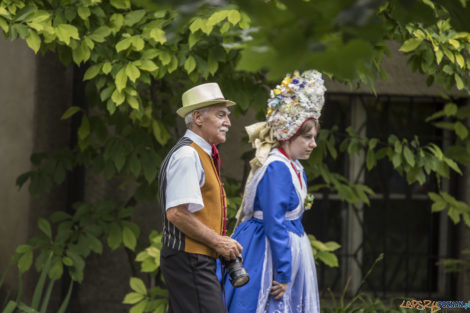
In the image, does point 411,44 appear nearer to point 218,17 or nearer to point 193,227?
point 218,17

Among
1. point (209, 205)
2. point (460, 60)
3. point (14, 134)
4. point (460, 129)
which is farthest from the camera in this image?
point (14, 134)

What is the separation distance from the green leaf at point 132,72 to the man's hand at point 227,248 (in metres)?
1.11

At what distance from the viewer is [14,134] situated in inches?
201

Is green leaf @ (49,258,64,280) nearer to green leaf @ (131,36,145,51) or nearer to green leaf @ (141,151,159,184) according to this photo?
green leaf @ (141,151,159,184)

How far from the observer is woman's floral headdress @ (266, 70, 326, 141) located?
3635mm

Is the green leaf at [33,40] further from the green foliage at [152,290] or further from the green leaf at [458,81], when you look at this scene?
the green leaf at [458,81]

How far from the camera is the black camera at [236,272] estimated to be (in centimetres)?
304

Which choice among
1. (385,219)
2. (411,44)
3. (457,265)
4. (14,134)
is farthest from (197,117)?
(457,265)

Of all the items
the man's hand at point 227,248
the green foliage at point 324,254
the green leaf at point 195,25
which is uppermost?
the green leaf at point 195,25

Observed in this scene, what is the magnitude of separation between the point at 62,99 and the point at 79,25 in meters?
1.40

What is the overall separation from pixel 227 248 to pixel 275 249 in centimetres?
52

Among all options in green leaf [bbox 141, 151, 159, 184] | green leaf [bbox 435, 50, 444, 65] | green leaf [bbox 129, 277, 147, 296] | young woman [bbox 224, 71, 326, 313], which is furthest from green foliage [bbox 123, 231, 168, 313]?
green leaf [bbox 435, 50, 444, 65]

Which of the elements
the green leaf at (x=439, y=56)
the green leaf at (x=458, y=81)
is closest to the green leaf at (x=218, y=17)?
the green leaf at (x=439, y=56)

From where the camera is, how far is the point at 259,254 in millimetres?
3594
